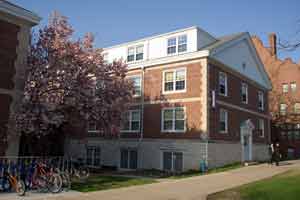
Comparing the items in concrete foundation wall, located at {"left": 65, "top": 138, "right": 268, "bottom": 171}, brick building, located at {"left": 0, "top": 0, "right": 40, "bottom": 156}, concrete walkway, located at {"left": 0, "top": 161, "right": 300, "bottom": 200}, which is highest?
brick building, located at {"left": 0, "top": 0, "right": 40, "bottom": 156}

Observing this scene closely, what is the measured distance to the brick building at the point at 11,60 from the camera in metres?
14.8

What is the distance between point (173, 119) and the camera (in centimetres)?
2366

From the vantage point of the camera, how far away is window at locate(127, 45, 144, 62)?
89.5ft

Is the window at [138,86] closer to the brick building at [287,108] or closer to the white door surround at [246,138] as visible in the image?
the white door surround at [246,138]

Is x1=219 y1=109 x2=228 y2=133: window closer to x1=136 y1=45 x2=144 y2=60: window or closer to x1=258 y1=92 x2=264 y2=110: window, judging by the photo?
x1=258 y1=92 x2=264 y2=110: window

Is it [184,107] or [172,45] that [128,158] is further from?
[172,45]

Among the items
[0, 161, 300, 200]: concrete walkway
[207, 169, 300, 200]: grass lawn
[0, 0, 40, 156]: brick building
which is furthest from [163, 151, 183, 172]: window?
[0, 0, 40, 156]: brick building

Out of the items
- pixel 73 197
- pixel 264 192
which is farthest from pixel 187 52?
pixel 73 197

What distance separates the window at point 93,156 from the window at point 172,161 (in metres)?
6.85

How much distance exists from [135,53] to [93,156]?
9798 mm

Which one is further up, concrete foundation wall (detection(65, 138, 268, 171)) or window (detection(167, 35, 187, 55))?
window (detection(167, 35, 187, 55))

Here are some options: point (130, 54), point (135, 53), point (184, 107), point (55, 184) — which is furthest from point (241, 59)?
point (55, 184)

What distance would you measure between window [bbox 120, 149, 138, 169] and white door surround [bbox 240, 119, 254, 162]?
29.1 ft

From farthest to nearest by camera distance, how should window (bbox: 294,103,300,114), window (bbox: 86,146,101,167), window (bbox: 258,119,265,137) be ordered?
window (bbox: 294,103,300,114), window (bbox: 258,119,265,137), window (bbox: 86,146,101,167)
